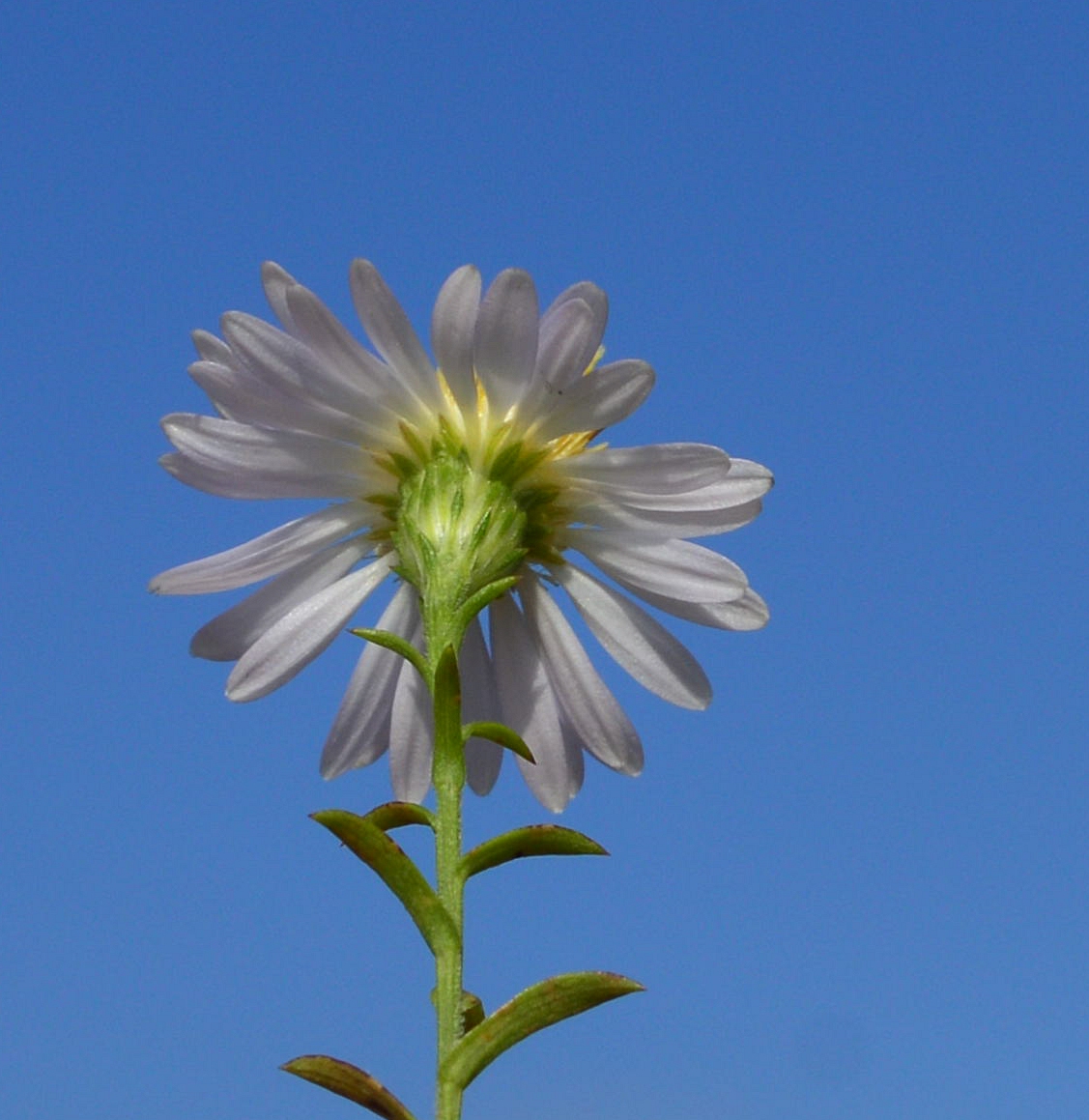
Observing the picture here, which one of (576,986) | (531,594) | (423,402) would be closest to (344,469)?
(423,402)

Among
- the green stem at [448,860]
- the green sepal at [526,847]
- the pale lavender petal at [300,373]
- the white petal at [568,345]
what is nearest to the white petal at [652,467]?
the white petal at [568,345]

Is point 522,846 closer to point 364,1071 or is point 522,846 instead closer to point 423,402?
point 364,1071

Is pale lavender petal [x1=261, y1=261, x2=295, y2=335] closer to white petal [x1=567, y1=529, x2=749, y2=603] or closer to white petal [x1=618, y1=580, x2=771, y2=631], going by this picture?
white petal [x1=567, y1=529, x2=749, y2=603]

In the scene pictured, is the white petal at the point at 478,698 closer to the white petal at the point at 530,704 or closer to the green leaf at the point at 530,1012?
the white petal at the point at 530,704

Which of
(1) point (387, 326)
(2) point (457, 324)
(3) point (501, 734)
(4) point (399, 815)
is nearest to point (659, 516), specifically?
(2) point (457, 324)

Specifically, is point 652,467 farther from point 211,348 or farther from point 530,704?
point 211,348
